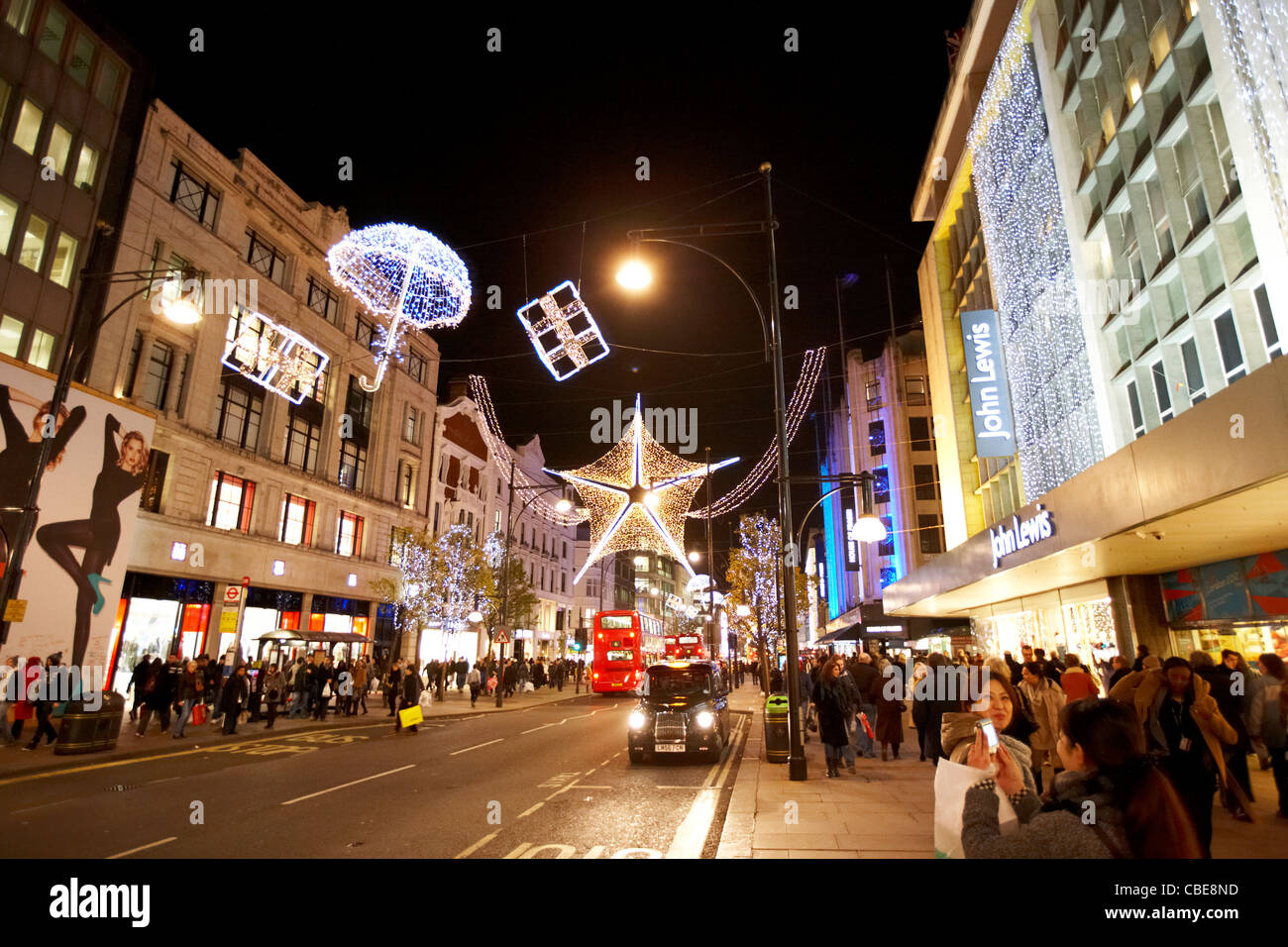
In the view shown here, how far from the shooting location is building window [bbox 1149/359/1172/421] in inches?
597

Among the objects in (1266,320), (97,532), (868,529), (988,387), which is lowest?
(868,529)

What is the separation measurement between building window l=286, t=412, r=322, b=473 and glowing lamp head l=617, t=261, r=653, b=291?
81.8ft

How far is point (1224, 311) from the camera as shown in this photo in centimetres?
1323

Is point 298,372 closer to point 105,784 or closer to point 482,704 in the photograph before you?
point 482,704

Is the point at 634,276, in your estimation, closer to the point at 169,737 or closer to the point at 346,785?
the point at 346,785

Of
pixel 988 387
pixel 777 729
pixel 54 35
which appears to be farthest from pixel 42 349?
pixel 988 387

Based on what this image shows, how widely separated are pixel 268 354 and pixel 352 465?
25.5 ft

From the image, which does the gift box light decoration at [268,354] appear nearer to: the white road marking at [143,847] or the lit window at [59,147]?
the lit window at [59,147]

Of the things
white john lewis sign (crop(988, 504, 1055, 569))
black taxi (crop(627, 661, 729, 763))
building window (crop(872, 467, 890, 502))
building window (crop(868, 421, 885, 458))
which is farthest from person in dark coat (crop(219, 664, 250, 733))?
building window (crop(868, 421, 885, 458))

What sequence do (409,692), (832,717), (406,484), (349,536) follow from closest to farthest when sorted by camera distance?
(832,717), (409,692), (349,536), (406,484)

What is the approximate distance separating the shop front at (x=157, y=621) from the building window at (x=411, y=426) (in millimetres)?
15610

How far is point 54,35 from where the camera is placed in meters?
20.6

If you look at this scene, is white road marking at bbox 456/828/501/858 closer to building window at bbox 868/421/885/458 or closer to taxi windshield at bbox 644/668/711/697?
taxi windshield at bbox 644/668/711/697

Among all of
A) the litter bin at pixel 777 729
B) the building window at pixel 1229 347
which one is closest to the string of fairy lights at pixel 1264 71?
the building window at pixel 1229 347
